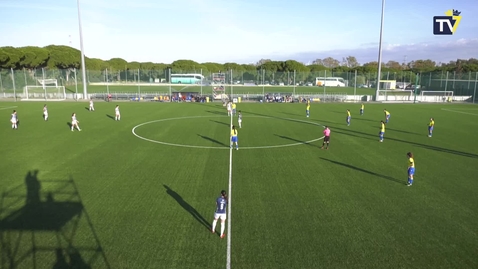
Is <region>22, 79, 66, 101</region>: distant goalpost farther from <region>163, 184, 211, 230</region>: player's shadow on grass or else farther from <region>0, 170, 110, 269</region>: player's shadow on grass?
<region>163, 184, 211, 230</region>: player's shadow on grass

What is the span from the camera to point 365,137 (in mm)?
26203

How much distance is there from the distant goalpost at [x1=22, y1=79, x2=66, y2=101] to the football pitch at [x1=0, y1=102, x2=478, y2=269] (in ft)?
122

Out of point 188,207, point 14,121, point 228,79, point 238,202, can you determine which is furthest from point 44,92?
point 238,202

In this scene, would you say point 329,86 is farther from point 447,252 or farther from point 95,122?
point 447,252

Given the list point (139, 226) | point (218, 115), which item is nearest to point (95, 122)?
point (218, 115)

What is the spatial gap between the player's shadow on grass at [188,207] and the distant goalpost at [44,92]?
173 ft

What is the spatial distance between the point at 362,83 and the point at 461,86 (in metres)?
19.3

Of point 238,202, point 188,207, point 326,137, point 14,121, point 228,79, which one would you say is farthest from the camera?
point 228,79

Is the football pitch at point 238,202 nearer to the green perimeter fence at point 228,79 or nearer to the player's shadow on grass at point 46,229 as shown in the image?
the player's shadow on grass at point 46,229

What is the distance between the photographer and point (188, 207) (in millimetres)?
12617

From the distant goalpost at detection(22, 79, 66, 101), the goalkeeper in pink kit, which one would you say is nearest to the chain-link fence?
the distant goalpost at detection(22, 79, 66, 101)

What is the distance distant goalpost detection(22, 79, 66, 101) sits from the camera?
5809cm

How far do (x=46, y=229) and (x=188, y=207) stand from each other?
4747mm

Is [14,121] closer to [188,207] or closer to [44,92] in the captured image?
[188,207]
